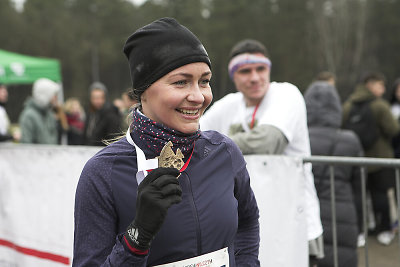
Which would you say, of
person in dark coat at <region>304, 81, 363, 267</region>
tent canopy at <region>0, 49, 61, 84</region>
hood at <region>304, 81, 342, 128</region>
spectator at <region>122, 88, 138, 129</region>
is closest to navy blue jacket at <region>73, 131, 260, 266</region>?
spectator at <region>122, 88, 138, 129</region>

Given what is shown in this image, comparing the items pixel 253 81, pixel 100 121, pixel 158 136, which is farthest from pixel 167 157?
pixel 100 121

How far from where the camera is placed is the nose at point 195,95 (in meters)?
1.46

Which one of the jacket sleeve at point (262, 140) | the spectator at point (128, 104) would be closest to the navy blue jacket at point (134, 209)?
the spectator at point (128, 104)

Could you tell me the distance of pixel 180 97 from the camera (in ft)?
4.76

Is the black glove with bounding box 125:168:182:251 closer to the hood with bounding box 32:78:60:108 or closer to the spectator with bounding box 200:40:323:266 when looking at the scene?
the spectator with bounding box 200:40:323:266

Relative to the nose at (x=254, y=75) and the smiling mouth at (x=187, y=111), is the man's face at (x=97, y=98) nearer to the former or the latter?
the nose at (x=254, y=75)

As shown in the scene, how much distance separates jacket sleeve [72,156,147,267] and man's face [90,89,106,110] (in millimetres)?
5185

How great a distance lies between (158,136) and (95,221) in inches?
13.3

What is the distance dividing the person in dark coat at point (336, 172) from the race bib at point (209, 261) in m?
1.73

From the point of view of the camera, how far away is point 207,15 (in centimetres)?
3469

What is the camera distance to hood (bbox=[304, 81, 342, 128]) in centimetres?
348

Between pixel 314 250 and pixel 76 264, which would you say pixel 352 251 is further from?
pixel 76 264

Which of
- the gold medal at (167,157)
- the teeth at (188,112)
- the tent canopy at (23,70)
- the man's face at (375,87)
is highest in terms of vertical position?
the tent canopy at (23,70)

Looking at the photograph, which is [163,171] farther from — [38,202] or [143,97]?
[38,202]
